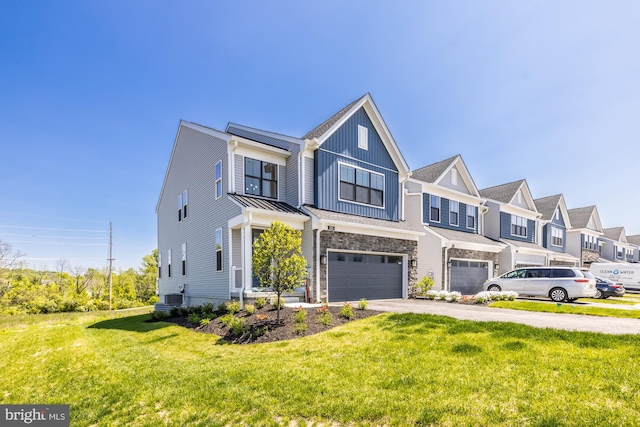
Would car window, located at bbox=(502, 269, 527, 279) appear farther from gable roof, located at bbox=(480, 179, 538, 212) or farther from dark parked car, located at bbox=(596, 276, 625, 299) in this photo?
gable roof, located at bbox=(480, 179, 538, 212)

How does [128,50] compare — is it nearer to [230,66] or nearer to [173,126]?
[230,66]

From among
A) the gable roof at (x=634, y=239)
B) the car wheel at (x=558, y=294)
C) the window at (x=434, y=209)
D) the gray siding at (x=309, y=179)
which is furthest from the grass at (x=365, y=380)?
the gable roof at (x=634, y=239)

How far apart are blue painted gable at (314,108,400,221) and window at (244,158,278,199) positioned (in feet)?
6.52

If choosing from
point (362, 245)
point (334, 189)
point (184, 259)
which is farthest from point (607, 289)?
point (184, 259)

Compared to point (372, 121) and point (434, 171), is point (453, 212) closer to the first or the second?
point (434, 171)

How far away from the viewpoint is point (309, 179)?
14.7 meters

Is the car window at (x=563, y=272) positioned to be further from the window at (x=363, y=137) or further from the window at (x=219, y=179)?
the window at (x=219, y=179)

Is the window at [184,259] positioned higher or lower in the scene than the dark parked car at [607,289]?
higher

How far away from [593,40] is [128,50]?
17.6m

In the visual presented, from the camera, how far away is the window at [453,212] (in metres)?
22.5

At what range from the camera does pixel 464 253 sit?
2086cm

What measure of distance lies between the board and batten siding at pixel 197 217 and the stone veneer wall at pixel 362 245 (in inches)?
151

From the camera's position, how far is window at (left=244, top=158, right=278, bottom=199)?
568 inches

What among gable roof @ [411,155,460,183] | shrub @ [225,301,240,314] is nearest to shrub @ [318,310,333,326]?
shrub @ [225,301,240,314]
